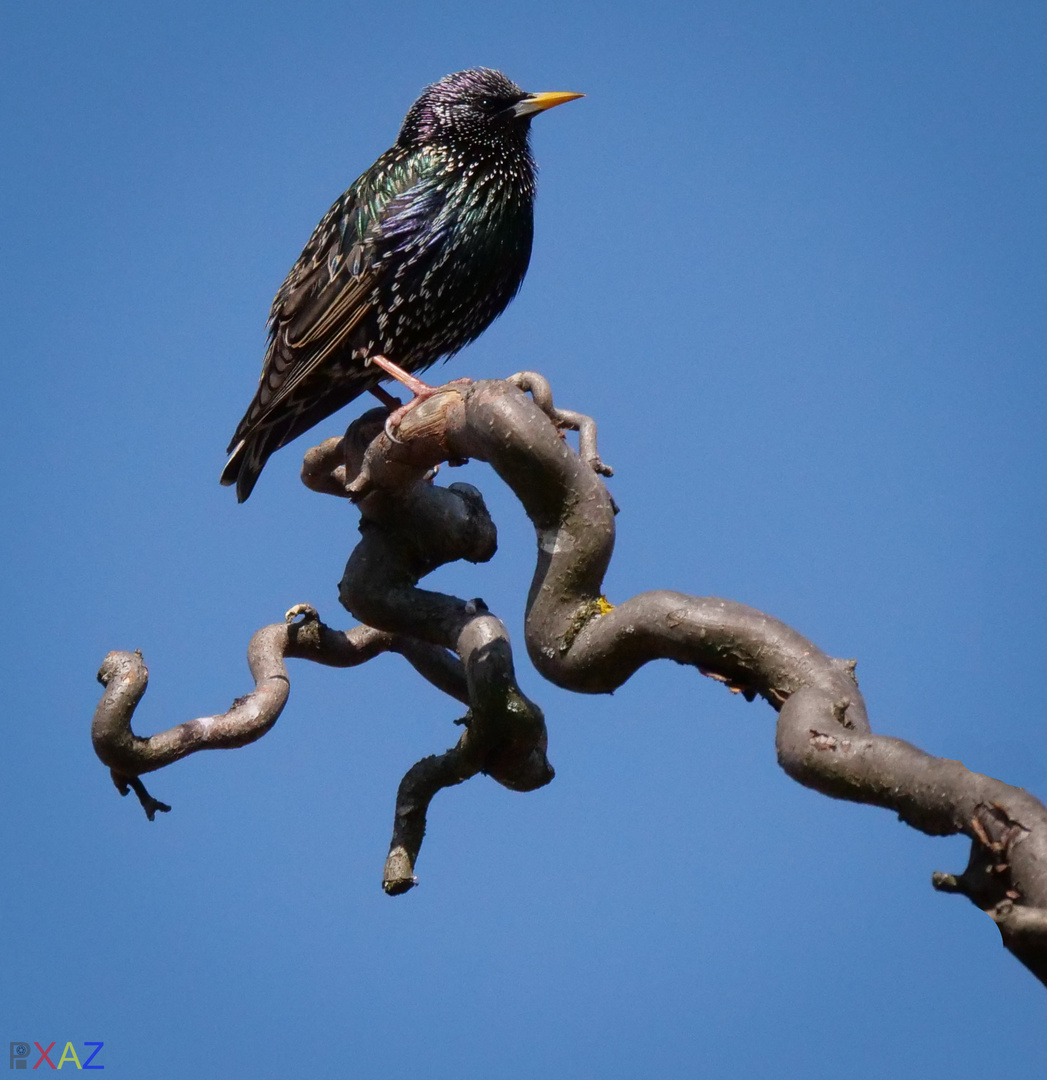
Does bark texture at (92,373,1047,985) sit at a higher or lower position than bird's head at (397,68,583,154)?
lower

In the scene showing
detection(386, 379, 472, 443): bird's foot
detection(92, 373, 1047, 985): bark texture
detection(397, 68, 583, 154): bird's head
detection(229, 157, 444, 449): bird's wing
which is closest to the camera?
detection(92, 373, 1047, 985): bark texture

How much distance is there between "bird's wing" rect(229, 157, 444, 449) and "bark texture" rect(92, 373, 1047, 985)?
1.75 feet

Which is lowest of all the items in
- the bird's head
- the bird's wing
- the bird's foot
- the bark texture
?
the bark texture

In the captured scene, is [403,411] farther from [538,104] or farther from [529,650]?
[538,104]

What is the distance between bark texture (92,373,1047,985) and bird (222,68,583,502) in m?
0.56

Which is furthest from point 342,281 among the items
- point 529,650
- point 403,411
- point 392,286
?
point 529,650

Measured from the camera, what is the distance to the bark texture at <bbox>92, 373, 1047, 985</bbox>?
2368mm

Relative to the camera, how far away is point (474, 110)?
218 inches

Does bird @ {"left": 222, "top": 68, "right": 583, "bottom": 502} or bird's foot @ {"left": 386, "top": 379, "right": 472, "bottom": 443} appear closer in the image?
bird's foot @ {"left": 386, "top": 379, "right": 472, "bottom": 443}

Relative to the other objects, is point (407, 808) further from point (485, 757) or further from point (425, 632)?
point (425, 632)

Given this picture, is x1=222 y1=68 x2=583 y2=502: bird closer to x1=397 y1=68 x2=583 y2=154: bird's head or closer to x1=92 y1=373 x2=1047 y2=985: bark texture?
x1=397 y1=68 x2=583 y2=154: bird's head

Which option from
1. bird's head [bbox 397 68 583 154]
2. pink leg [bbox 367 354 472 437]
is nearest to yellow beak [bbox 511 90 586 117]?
bird's head [bbox 397 68 583 154]

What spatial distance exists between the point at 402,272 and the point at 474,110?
815 millimetres

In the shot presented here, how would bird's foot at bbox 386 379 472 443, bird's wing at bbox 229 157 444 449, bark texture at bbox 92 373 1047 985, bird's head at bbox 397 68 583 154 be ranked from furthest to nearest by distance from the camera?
1. bird's head at bbox 397 68 583 154
2. bird's wing at bbox 229 157 444 449
3. bird's foot at bbox 386 379 472 443
4. bark texture at bbox 92 373 1047 985
